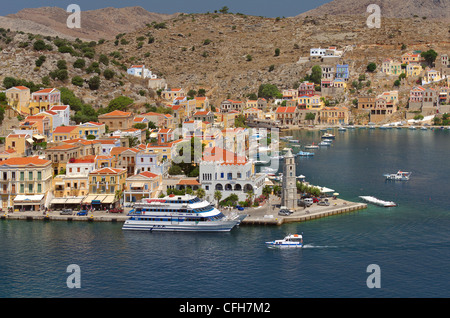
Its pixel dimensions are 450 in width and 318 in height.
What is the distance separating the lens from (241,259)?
38.6 metres

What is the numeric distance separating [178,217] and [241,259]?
24.6 feet

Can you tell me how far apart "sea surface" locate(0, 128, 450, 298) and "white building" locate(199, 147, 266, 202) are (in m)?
5.93

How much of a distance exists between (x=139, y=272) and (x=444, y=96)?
8937cm

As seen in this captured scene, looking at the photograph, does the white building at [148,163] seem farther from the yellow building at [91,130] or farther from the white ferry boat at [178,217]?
the yellow building at [91,130]

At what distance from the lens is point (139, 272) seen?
121ft

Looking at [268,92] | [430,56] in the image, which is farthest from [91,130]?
[430,56]

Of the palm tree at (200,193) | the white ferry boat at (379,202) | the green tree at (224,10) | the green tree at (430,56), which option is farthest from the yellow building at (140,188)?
the green tree at (224,10)

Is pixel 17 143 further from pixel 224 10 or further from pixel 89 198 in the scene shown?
pixel 224 10

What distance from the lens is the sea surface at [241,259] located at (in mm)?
34281

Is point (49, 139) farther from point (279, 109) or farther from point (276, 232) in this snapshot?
point (279, 109)

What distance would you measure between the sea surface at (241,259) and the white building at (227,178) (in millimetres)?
5931

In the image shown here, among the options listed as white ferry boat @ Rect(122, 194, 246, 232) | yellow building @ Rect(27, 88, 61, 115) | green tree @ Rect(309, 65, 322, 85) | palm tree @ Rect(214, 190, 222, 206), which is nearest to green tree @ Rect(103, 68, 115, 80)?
yellow building @ Rect(27, 88, 61, 115)

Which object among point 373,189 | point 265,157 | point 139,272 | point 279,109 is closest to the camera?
point 139,272

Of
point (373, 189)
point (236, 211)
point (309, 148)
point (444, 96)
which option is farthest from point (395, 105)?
point (236, 211)
